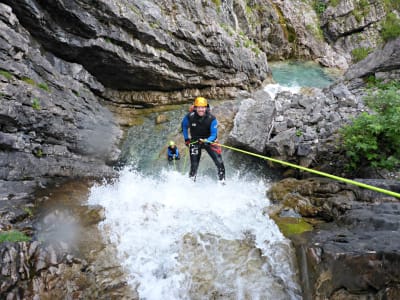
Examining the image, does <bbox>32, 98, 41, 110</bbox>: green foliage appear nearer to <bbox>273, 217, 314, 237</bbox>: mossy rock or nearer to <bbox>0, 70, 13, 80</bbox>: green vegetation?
<bbox>0, 70, 13, 80</bbox>: green vegetation

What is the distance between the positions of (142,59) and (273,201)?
29.9 ft

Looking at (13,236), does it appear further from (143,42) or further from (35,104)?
(143,42)

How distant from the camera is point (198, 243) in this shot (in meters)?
5.27

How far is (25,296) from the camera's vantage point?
3.81m

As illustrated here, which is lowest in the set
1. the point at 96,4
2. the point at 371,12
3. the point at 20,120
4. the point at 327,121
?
the point at 20,120

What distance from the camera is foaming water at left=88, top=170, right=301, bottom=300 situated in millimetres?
4359

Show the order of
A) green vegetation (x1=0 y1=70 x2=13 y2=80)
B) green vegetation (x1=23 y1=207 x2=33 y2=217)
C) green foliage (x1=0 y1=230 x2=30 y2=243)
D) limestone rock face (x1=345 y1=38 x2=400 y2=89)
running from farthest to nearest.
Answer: limestone rock face (x1=345 y1=38 x2=400 y2=89)
green vegetation (x1=0 y1=70 x2=13 y2=80)
green vegetation (x1=23 y1=207 x2=33 y2=217)
green foliage (x1=0 y1=230 x2=30 y2=243)

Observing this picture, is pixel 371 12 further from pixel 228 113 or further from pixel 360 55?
pixel 228 113

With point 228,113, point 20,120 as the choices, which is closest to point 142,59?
point 228,113

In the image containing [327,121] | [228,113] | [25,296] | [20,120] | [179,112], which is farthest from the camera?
[179,112]

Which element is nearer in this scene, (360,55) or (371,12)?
(360,55)

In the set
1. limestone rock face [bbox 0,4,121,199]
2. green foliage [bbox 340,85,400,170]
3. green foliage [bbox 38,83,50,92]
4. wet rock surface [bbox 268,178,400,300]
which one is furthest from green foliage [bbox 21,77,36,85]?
green foliage [bbox 340,85,400,170]

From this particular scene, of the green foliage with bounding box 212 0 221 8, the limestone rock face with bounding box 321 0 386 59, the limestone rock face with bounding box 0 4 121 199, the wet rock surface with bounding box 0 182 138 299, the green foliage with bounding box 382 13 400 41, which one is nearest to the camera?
the wet rock surface with bounding box 0 182 138 299

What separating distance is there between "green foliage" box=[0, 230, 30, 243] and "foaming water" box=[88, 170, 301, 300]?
152cm
